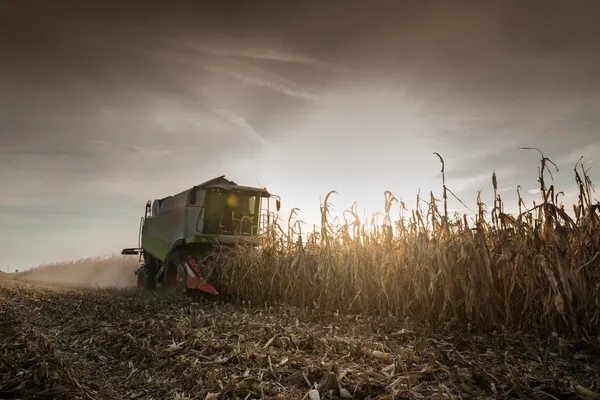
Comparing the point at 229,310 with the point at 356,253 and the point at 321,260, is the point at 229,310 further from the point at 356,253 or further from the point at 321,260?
the point at 356,253

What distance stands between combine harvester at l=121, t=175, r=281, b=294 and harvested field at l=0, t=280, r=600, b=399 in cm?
432

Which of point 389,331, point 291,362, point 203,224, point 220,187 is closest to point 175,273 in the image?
point 203,224

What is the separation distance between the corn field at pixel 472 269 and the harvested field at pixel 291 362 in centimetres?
38

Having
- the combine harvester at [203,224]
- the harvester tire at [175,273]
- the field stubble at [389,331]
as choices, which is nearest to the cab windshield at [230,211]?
the combine harvester at [203,224]

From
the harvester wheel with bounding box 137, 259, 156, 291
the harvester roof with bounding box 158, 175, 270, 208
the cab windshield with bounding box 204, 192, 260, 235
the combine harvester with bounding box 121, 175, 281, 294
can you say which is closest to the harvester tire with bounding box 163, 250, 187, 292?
the combine harvester with bounding box 121, 175, 281, 294

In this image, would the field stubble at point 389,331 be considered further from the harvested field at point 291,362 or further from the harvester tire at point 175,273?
the harvester tire at point 175,273

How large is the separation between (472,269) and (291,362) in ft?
8.30

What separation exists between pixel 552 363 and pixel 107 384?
12.5 feet

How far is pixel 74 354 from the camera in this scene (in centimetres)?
456

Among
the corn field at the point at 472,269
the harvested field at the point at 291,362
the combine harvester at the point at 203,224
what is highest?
the combine harvester at the point at 203,224

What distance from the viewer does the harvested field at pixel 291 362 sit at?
9.57 feet

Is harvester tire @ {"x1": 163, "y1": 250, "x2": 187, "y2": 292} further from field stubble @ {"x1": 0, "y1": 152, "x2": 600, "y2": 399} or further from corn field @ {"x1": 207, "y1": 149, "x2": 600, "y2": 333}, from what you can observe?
corn field @ {"x1": 207, "y1": 149, "x2": 600, "y2": 333}

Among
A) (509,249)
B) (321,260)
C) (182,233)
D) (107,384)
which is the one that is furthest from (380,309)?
(182,233)

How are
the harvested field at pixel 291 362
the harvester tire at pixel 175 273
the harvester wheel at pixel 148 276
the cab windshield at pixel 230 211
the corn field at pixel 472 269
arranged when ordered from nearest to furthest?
1. the harvested field at pixel 291 362
2. the corn field at pixel 472 269
3. the harvester tire at pixel 175 273
4. the cab windshield at pixel 230 211
5. the harvester wheel at pixel 148 276
